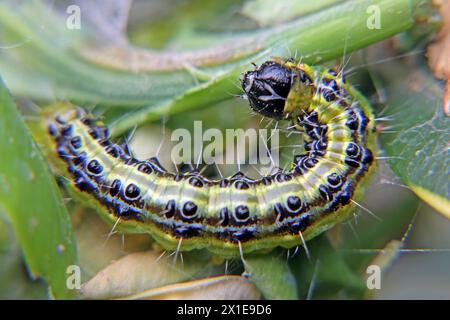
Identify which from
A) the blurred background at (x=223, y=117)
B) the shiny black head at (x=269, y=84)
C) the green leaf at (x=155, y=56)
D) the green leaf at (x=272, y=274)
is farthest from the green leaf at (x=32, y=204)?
the shiny black head at (x=269, y=84)

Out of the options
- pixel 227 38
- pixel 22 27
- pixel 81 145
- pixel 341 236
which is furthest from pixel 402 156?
pixel 22 27

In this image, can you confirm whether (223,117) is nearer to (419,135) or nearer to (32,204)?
(419,135)

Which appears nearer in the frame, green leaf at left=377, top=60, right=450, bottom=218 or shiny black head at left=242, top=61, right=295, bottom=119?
green leaf at left=377, top=60, right=450, bottom=218

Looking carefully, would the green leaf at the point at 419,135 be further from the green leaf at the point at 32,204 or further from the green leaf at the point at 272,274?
the green leaf at the point at 32,204

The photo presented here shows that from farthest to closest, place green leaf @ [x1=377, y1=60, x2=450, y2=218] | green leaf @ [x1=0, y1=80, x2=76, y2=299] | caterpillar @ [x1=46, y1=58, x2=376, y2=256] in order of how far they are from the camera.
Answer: caterpillar @ [x1=46, y1=58, x2=376, y2=256], green leaf @ [x1=377, y1=60, x2=450, y2=218], green leaf @ [x1=0, y1=80, x2=76, y2=299]

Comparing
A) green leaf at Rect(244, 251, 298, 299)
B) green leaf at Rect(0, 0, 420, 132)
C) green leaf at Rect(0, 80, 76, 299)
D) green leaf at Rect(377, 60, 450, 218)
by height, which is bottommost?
green leaf at Rect(244, 251, 298, 299)

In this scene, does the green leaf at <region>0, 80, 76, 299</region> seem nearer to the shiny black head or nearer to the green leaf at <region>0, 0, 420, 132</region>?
the green leaf at <region>0, 0, 420, 132</region>

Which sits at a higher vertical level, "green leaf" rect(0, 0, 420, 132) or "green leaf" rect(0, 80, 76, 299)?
"green leaf" rect(0, 0, 420, 132)

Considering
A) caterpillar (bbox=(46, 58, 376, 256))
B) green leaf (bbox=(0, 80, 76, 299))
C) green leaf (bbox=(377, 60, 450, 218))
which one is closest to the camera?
green leaf (bbox=(0, 80, 76, 299))

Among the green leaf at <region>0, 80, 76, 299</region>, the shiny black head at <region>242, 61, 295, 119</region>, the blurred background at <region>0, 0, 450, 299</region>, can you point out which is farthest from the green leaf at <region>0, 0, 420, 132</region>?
the green leaf at <region>0, 80, 76, 299</region>
